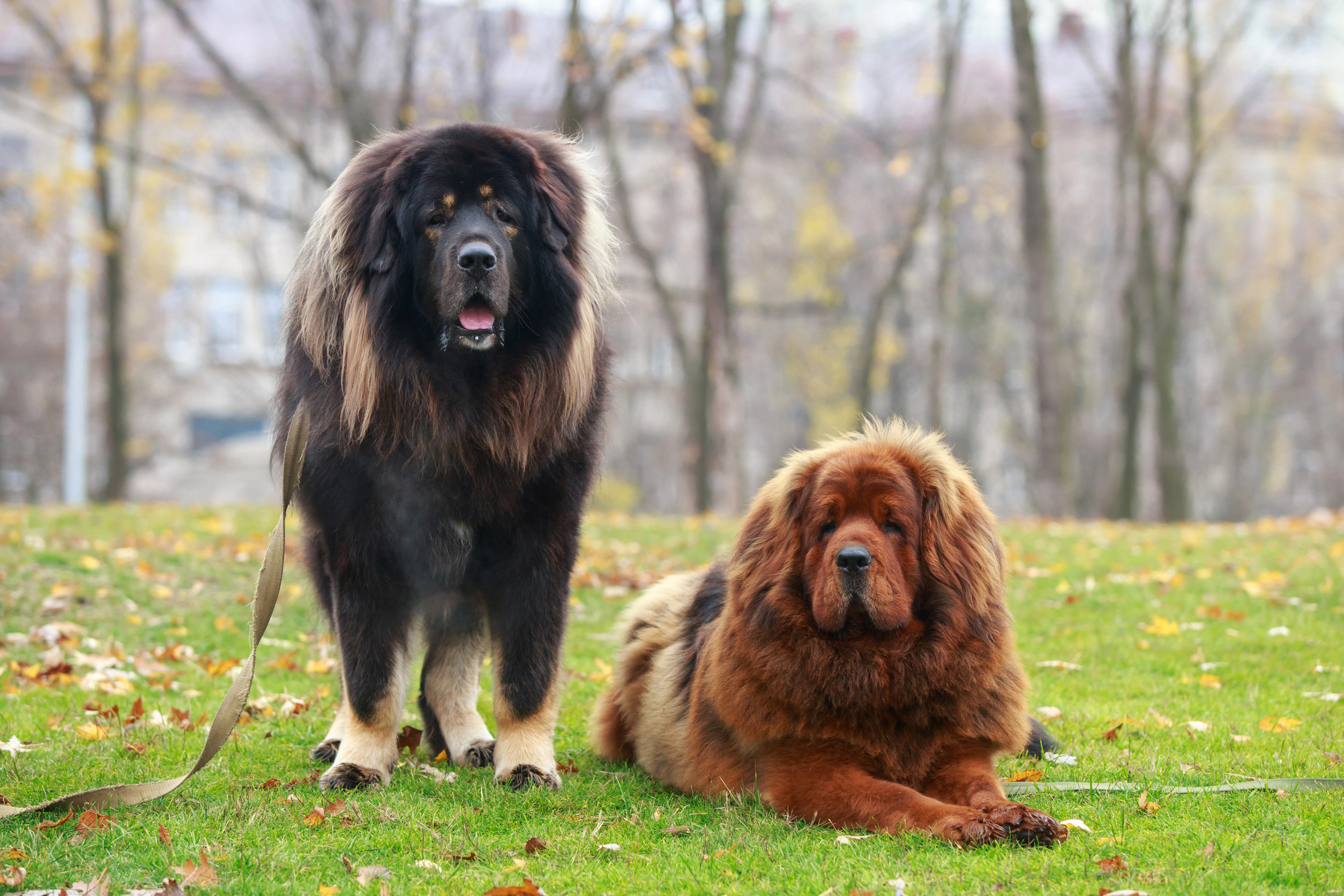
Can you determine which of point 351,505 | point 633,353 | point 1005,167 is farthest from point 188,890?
point 633,353

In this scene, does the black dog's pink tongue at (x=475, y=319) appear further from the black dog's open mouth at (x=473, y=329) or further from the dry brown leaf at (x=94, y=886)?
the dry brown leaf at (x=94, y=886)

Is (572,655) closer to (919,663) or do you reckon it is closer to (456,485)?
(456,485)

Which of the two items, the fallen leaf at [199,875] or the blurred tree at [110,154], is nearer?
the fallen leaf at [199,875]

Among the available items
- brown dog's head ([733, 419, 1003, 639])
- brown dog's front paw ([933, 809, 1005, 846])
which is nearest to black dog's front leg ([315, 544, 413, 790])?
brown dog's head ([733, 419, 1003, 639])

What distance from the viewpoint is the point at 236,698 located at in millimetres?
3961

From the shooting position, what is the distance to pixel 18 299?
29484 millimetres

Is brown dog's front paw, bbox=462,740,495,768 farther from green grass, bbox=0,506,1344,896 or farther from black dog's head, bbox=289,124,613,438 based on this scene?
black dog's head, bbox=289,124,613,438

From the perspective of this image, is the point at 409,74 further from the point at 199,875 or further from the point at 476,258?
the point at 199,875

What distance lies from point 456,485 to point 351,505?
40cm

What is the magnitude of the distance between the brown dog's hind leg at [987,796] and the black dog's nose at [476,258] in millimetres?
2327

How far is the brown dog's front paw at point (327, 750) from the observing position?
4.81 meters

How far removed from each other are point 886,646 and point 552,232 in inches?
79.4

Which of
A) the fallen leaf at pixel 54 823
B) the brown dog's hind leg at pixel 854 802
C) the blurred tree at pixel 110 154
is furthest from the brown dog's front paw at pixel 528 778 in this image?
the blurred tree at pixel 110 154

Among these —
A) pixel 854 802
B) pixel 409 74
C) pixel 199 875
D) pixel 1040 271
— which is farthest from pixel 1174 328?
pixel 199 875
